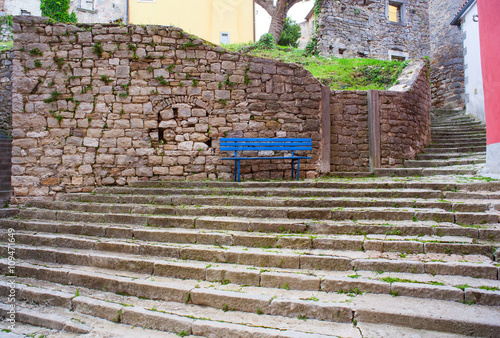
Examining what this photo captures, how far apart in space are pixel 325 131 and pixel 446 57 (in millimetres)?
10768

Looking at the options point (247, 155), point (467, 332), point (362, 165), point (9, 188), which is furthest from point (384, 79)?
point (9, 188)

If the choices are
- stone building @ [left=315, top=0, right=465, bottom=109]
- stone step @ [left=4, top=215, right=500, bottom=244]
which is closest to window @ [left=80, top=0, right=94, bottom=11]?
stone building @ [left=315, top=0, right=465, bottom=109]

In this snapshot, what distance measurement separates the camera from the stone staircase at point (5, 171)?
246 inches

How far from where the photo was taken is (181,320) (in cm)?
284

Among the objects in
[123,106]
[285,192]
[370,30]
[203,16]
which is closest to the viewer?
[285,192]

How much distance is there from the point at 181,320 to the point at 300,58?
11.8 m

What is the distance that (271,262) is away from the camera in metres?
3.58

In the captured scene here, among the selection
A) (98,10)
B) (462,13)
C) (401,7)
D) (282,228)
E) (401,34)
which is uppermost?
(98,10)

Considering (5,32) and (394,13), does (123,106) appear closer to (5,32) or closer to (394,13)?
(5,32)

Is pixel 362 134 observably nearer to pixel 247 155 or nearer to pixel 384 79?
pixel 247 155

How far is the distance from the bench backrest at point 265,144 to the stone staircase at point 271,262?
131 centimetres

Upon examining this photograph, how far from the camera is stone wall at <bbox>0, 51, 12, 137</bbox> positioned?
29.0 ft

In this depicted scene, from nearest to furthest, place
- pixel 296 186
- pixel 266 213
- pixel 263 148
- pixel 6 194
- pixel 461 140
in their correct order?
pixel 266 213 < pixel 296 186 < pixel 6 194 < pixel 263 148 < pixel 461 140

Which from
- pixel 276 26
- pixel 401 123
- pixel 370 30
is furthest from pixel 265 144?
pixel 370 30
